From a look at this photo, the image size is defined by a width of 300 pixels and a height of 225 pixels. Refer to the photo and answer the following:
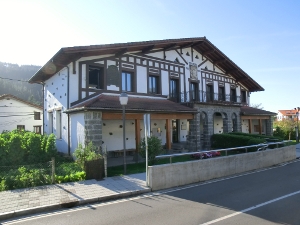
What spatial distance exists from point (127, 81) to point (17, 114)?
21.3 metres

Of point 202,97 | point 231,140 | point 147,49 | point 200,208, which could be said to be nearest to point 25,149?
point 147,49

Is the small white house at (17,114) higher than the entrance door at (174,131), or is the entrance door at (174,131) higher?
the small white house at (17,114)

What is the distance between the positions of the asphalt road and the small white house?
26.5m

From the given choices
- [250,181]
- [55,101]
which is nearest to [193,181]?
[250,181]

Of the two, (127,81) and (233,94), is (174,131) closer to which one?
(127,81)

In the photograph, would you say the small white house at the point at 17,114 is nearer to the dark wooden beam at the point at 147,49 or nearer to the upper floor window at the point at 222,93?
the dark wooden beam at the point at 147,49

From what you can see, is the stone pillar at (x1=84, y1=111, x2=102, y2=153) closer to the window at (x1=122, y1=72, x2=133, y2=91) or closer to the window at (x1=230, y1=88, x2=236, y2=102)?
the window at (x1=122, y1=72, x2=133, y2=91)

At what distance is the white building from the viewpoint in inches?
533

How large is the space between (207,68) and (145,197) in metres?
17.7

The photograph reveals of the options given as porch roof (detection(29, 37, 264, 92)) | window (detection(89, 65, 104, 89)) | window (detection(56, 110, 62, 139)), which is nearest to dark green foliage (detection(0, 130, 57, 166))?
window (detection(56, 110, 62, 139))

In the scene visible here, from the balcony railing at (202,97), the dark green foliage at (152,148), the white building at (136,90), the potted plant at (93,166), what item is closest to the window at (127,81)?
the white building at (136,90)

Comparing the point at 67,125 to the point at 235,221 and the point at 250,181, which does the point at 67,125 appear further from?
the point at 235,221

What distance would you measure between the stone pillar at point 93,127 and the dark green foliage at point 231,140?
33.9 feet

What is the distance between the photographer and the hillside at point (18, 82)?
74.6 metres
